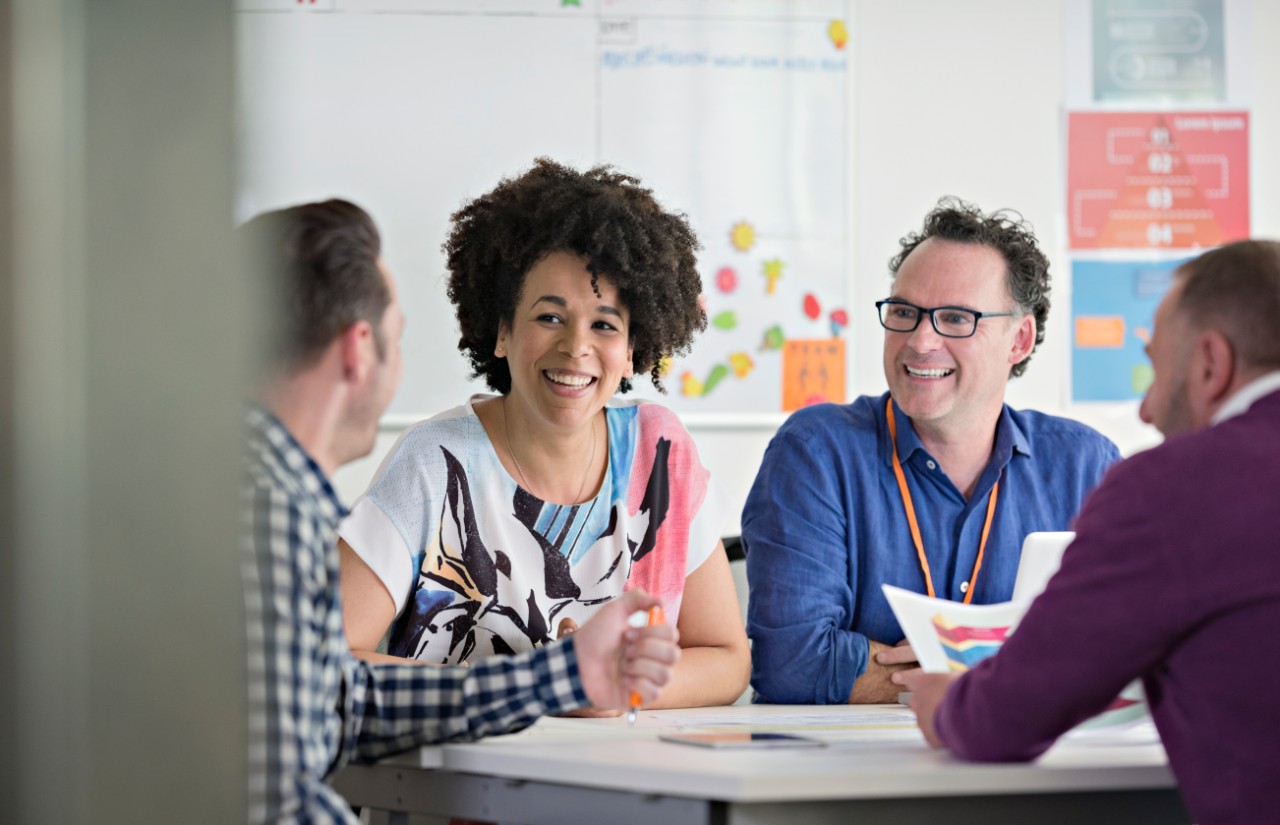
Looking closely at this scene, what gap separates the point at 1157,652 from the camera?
129cm

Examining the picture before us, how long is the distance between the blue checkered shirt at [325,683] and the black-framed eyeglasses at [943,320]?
→ 123 cm

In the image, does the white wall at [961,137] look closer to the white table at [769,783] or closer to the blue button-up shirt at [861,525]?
the blue button-up shirt at [861,525]

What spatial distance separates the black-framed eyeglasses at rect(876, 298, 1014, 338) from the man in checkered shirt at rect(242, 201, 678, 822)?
3.84 feet

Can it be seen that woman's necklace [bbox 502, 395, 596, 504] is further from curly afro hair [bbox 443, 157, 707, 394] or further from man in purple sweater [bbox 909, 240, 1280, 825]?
man in purple sweater [bbox 909, 240, 1280, 825]

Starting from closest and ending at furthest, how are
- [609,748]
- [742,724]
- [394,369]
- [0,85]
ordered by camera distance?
[0,85] → [394,369] → [609,748] → [742,724]

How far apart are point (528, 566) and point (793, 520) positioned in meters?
0.51

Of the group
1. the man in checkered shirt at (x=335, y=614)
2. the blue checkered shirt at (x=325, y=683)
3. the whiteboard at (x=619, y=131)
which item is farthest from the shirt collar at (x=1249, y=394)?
the whiteboard at (x=619, y=131)

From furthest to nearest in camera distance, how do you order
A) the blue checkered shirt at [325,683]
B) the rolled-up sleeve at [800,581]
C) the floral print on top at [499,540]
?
the rolled-up sleeve at [800,581] → the floral print on top at [499,540] → the blue checkered shirt at [325,683]

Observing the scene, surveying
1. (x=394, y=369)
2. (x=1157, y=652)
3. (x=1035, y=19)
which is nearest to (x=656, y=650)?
(x=394, y=369)

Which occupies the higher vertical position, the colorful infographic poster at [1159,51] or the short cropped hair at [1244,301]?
the colorful infographic poster at [1159,51]

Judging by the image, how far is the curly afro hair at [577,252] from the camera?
233 centimetres

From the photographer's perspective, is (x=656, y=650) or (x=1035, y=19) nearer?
(x=656, y=650)

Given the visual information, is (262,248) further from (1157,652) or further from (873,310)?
(873,310)

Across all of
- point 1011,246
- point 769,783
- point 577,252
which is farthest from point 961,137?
point 769,783
